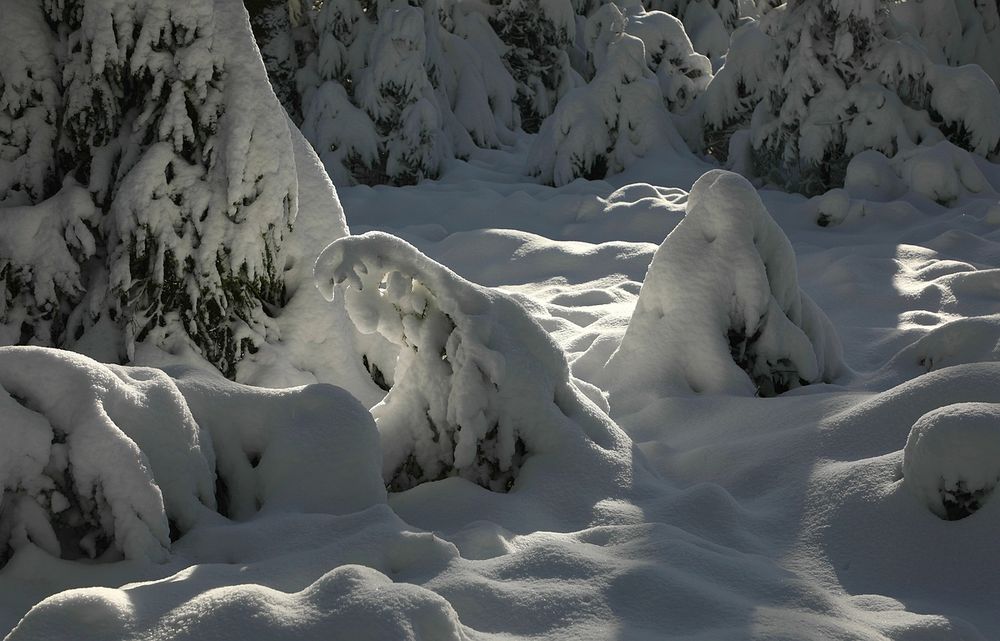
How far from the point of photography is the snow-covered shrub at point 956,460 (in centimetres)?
311

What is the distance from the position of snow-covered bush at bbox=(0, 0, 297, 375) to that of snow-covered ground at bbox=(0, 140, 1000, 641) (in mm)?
447

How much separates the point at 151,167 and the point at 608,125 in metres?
10.6

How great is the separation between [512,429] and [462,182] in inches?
419

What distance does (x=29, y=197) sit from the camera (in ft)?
14.1

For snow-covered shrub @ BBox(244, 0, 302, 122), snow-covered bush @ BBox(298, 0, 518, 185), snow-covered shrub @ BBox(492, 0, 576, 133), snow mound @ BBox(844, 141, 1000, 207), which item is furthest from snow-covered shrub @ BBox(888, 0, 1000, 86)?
snow-covered shrub @ BBox(244, 0, 302, 122)

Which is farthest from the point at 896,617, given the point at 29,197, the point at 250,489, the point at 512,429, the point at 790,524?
the point at 29,197

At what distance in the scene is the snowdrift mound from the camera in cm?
276

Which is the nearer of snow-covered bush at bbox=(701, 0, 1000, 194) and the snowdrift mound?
the snowdrift mound

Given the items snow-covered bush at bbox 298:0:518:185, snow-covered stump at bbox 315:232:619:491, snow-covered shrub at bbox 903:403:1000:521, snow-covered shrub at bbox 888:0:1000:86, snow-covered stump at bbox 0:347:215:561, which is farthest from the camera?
snow-covered shrub at bbox 888:0:1000:86

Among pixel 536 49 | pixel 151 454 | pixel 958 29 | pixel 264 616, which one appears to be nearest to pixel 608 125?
pixel 536 49

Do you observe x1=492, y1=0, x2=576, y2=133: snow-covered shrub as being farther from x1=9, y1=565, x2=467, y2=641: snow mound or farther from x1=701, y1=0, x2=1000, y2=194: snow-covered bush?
x1=9, y1=565, x2=467, y2=641: snow mound

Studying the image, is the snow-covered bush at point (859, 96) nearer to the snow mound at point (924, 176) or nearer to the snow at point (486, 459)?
the snow mound at point (924, 176)

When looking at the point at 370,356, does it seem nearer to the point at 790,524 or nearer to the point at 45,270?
the point at 45,270

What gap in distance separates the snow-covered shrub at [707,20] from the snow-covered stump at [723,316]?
18.4 m
